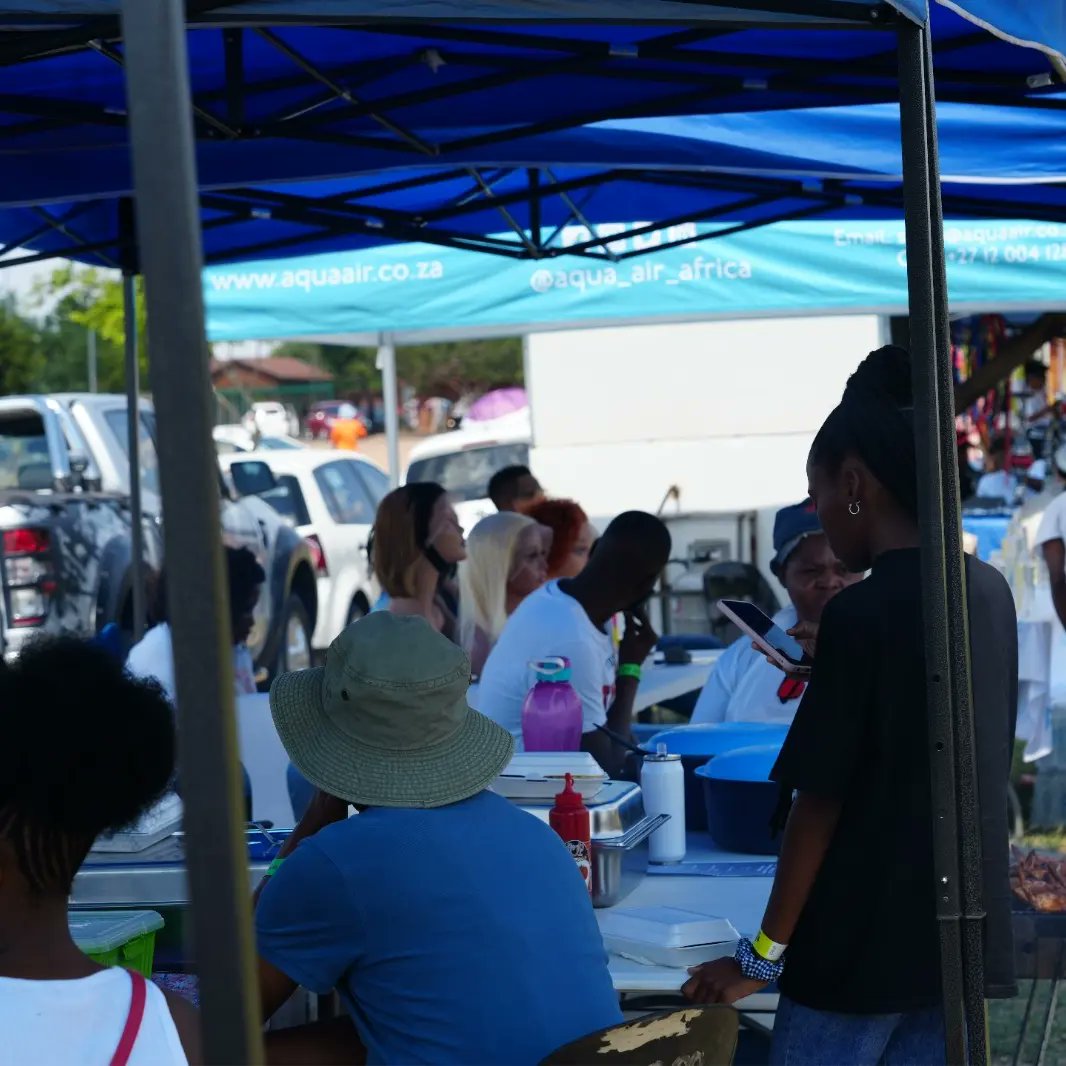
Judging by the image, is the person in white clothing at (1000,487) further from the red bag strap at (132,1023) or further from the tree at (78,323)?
the tree at (78,323)

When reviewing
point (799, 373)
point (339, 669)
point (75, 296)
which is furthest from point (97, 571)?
point (75, 296)

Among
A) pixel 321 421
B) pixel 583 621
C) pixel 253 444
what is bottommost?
pixel 583 621

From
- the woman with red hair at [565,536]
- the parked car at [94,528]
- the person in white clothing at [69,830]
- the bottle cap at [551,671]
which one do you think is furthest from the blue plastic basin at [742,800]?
the parked car at [94,528]

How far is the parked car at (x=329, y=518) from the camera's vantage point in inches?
482

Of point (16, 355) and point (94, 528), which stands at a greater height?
point (16, 355)

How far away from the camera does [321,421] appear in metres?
48.5

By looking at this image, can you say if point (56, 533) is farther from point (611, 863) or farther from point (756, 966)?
point (756, 966)

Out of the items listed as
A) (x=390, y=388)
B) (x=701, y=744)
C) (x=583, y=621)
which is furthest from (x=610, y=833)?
(x=390, y=388)

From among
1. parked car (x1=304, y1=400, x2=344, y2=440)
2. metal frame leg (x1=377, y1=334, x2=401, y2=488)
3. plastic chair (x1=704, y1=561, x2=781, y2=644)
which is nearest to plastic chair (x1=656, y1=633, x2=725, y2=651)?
plastic chair (x1=704, y1=561, x2=781, y2=644)

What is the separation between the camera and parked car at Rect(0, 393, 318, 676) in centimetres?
887

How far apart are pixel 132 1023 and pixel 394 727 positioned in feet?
2.48

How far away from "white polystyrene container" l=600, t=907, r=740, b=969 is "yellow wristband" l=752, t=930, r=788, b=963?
27cm

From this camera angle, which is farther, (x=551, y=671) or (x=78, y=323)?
(x=78, y=323)

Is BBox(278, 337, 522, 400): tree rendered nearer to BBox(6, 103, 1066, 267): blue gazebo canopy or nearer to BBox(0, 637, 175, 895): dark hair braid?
BBox(6, 103, 1066, 267): blue gazebo canopy
